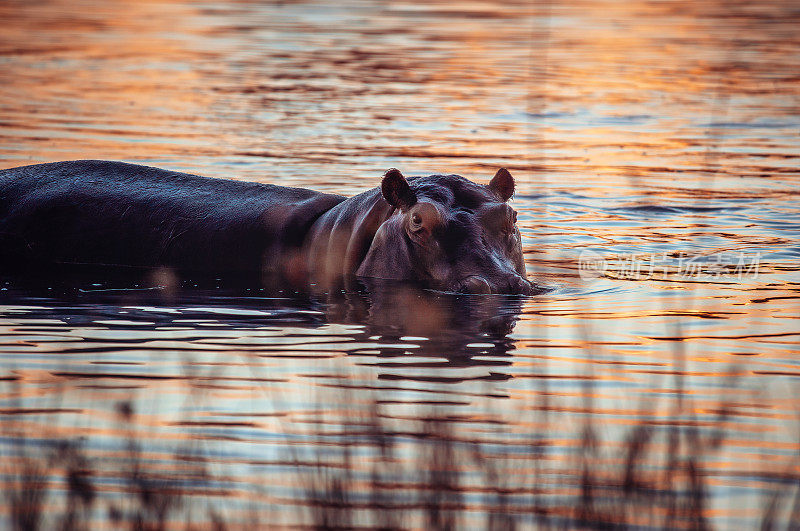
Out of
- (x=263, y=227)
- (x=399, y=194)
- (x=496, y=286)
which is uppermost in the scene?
(x=399, y=194)

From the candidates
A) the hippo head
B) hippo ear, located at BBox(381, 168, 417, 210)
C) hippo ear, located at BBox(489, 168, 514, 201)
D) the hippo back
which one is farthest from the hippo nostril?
the hippo back

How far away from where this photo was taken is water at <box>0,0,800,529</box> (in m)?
4.32

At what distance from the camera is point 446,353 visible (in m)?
6.65

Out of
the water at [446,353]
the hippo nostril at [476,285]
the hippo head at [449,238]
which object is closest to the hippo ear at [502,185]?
the hippo head at [449,238]

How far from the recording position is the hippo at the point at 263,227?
316 inches

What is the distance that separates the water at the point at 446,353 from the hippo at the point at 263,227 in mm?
289

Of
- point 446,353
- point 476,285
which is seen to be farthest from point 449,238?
point 446,353

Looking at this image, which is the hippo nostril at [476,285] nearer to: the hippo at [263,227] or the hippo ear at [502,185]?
the hippo at [263,227]

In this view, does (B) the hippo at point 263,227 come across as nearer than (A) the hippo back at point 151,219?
Yes

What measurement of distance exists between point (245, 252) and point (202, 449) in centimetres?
419

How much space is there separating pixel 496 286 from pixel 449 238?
0.40m

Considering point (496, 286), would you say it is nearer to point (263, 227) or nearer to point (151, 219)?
point (263, 227)

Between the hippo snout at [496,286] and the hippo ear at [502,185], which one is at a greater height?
the hippo ear at [502,185]

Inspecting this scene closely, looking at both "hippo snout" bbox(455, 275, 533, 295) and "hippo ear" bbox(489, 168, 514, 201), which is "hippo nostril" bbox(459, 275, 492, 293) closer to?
"hippo snout" bbox(455, 275, 533, 295)
